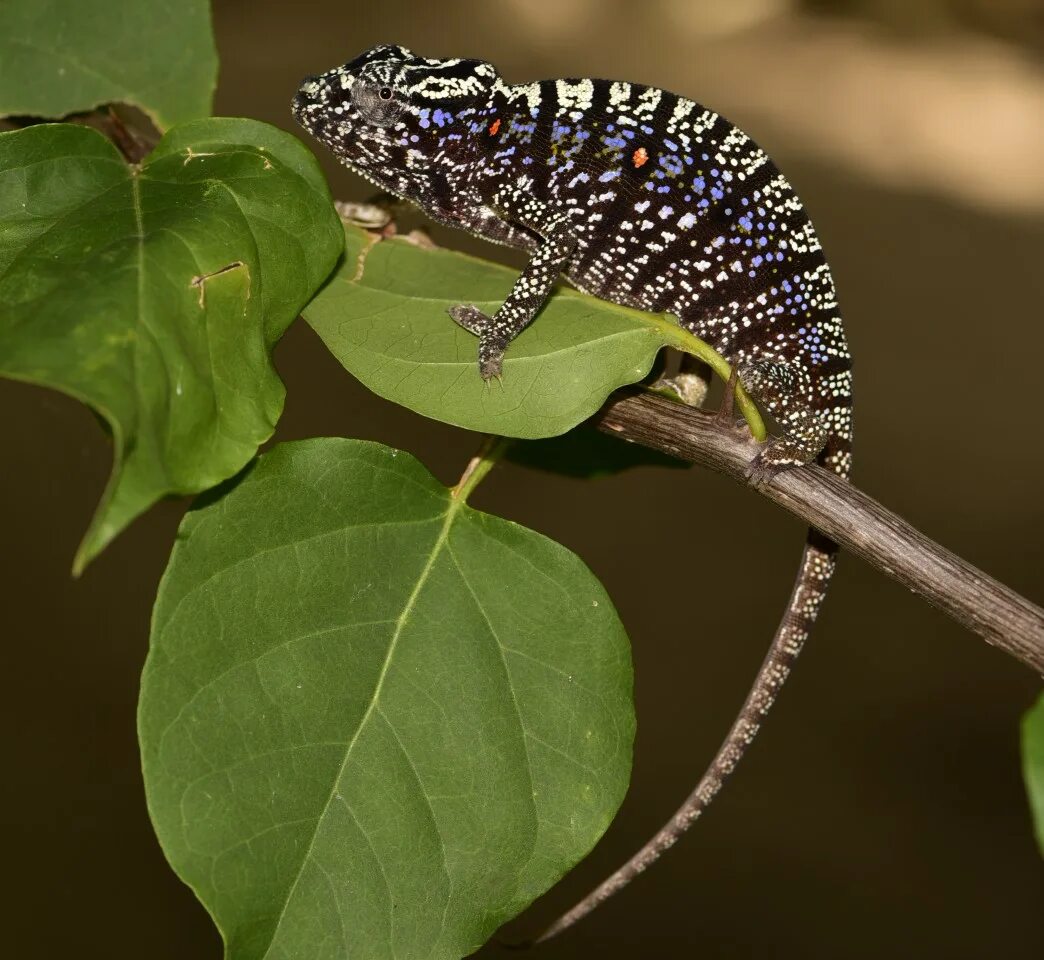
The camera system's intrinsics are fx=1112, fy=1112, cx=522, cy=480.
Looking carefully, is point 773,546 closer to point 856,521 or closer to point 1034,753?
point 856,521

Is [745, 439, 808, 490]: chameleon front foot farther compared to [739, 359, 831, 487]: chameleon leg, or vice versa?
[739, 359, 831, 487]: chameleon leg

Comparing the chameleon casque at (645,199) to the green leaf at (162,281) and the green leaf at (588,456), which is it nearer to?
the green leaf at (588,456)

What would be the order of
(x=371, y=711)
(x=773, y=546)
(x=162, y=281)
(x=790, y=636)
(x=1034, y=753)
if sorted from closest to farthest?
(x=1034, y=753) < (x=162, y=281) < (x=371, y=711) < (x=790, y=636) < (x=773, y=546)

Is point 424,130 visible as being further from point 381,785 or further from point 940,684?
point 940,684

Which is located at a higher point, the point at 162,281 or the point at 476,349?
the point at 162,281

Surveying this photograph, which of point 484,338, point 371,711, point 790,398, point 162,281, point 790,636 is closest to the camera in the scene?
point 162,281

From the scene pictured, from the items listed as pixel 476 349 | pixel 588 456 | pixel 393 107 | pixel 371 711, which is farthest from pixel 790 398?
pixel 371 711

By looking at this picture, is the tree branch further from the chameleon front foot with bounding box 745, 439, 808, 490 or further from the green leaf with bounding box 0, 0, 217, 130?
the green leaf with bounding box 0, 0, 217, 130

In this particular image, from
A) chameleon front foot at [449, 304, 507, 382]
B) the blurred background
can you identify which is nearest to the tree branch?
chameleon front foot at [449, 304, 507, 382]
